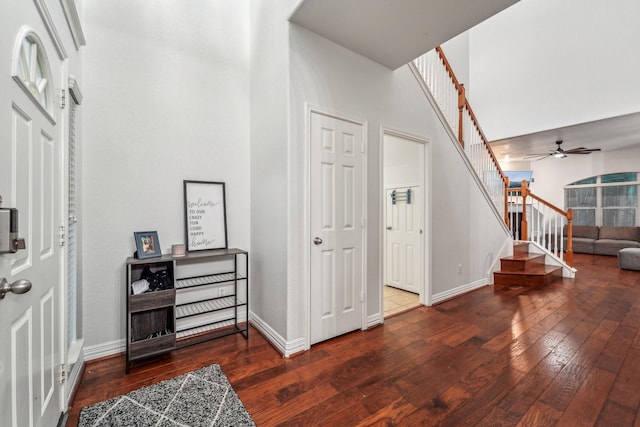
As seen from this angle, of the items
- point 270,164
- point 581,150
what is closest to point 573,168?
point 581,150

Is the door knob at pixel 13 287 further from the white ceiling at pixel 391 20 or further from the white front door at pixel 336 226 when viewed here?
the white ceiling at pixel 391 20

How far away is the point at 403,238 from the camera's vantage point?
4.18m

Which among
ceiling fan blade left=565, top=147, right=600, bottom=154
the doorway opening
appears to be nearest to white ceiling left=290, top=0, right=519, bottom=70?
the doorway opening

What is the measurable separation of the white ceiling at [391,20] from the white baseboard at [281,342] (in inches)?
106

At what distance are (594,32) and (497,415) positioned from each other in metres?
6.99

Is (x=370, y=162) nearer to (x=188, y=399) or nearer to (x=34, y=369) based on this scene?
(x=188, y=399)

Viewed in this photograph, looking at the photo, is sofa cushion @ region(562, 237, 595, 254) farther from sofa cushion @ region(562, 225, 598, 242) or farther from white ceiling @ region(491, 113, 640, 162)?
white ceiling @ region(491, 113, 640, 162)

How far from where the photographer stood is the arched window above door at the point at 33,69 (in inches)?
41.7

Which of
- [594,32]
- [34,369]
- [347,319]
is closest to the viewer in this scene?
[34,369]

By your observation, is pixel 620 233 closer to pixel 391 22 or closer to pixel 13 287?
pixel 391 22

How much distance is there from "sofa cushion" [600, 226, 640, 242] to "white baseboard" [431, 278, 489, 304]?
5824 mm

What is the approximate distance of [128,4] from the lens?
2.40 meters

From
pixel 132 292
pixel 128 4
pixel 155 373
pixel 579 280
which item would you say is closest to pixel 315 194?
pixel 132 292

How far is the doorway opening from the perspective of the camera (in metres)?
3.61
